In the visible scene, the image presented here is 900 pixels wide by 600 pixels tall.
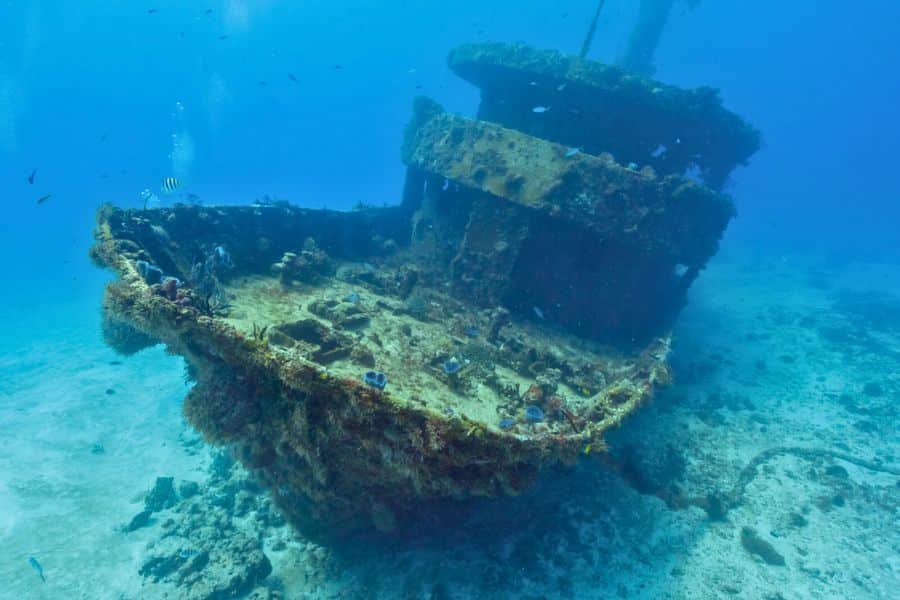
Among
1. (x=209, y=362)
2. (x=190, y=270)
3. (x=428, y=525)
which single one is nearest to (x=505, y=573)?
(x=428, y=525)

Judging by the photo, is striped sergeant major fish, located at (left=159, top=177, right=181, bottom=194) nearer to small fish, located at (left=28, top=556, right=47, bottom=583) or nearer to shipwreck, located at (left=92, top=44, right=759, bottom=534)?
shipwreck, located at (left=92, top=44, right=759, bottom=534)

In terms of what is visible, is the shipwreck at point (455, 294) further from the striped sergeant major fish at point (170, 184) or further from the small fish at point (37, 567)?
the small fish at point (37, 567)

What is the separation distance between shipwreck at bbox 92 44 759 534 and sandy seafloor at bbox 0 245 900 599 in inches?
67.3

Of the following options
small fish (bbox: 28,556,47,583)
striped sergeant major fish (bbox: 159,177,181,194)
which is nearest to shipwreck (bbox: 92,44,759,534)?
striped sergeant major fish (bbox: 159,177,181,194)

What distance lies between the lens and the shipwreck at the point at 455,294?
5.64m

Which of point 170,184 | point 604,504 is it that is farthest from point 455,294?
point 170,184

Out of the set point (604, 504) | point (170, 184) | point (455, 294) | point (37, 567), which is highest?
point (170, 184)

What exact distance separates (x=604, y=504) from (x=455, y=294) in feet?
19.0

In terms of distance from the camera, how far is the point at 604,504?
915cm

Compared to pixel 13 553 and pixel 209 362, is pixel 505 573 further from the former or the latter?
pixel 13 553

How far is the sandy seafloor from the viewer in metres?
7.90

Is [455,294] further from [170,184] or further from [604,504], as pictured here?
[170,184]

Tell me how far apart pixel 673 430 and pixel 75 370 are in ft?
85.0

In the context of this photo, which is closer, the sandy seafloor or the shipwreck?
the shipwreck
